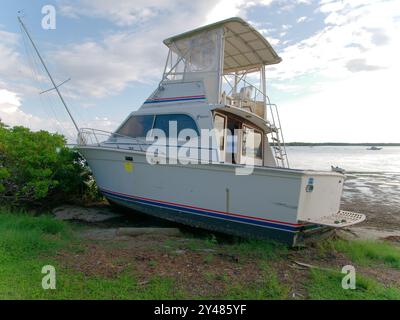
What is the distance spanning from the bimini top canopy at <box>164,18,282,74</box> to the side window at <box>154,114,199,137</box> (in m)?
1.81

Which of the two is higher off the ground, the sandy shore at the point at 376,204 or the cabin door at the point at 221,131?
the cabin door at the point at 221,131

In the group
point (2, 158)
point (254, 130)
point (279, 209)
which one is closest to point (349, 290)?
point (279, 209)

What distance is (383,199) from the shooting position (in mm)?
12898

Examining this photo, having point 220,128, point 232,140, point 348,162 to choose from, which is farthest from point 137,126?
point 348,162

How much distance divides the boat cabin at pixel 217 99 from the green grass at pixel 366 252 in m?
2.54

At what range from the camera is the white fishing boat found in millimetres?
5078

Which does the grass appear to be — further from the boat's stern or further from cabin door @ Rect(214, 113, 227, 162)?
cabin door @ Rect(214, 113, 227, 162)

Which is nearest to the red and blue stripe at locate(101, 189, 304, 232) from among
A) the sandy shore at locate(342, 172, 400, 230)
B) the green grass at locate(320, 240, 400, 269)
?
the green grass at locate(320, 240, 400, 269)

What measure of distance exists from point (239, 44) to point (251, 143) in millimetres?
2456

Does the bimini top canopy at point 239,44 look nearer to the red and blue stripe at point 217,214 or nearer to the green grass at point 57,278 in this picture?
the red and blue stripe at point 217,214

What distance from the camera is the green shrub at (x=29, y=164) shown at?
7.10m

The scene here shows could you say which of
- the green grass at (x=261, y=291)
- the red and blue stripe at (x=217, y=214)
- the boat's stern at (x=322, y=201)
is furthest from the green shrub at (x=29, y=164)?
the boat's stern at (x=322, y=201)

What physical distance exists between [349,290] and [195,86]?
4.81m

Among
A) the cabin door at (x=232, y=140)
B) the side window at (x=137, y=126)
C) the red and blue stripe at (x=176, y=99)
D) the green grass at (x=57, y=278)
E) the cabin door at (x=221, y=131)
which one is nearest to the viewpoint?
the green grass at (x=57, y=278)
